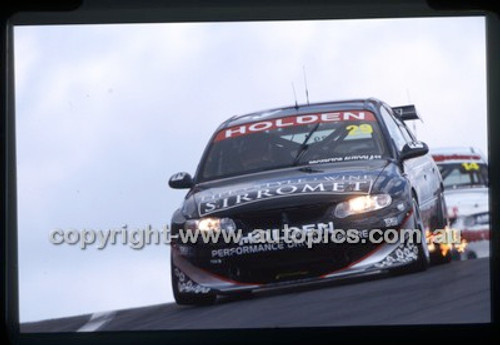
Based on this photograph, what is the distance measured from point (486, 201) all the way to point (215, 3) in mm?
1408

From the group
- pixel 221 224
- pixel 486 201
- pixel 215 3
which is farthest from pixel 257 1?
pixel 486 201

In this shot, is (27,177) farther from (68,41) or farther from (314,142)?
(314,142)

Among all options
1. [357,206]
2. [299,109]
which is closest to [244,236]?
[357,206]

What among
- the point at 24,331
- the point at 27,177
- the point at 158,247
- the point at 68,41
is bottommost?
the point at 24,331

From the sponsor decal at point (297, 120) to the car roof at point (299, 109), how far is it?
17 millimetres

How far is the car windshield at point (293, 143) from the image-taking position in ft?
16.3

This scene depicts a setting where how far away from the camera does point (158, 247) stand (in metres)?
Answer: 4.87

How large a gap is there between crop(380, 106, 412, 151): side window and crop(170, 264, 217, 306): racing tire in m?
1.01

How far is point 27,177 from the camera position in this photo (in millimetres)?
4848

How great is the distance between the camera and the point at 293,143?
5.03 meters

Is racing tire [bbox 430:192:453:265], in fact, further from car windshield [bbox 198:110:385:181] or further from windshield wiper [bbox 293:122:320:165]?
windshield wiper [bbox 293:122:320:165]

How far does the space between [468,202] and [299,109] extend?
0.81m

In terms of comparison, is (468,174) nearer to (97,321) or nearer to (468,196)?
(468,196)

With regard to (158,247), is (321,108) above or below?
above
